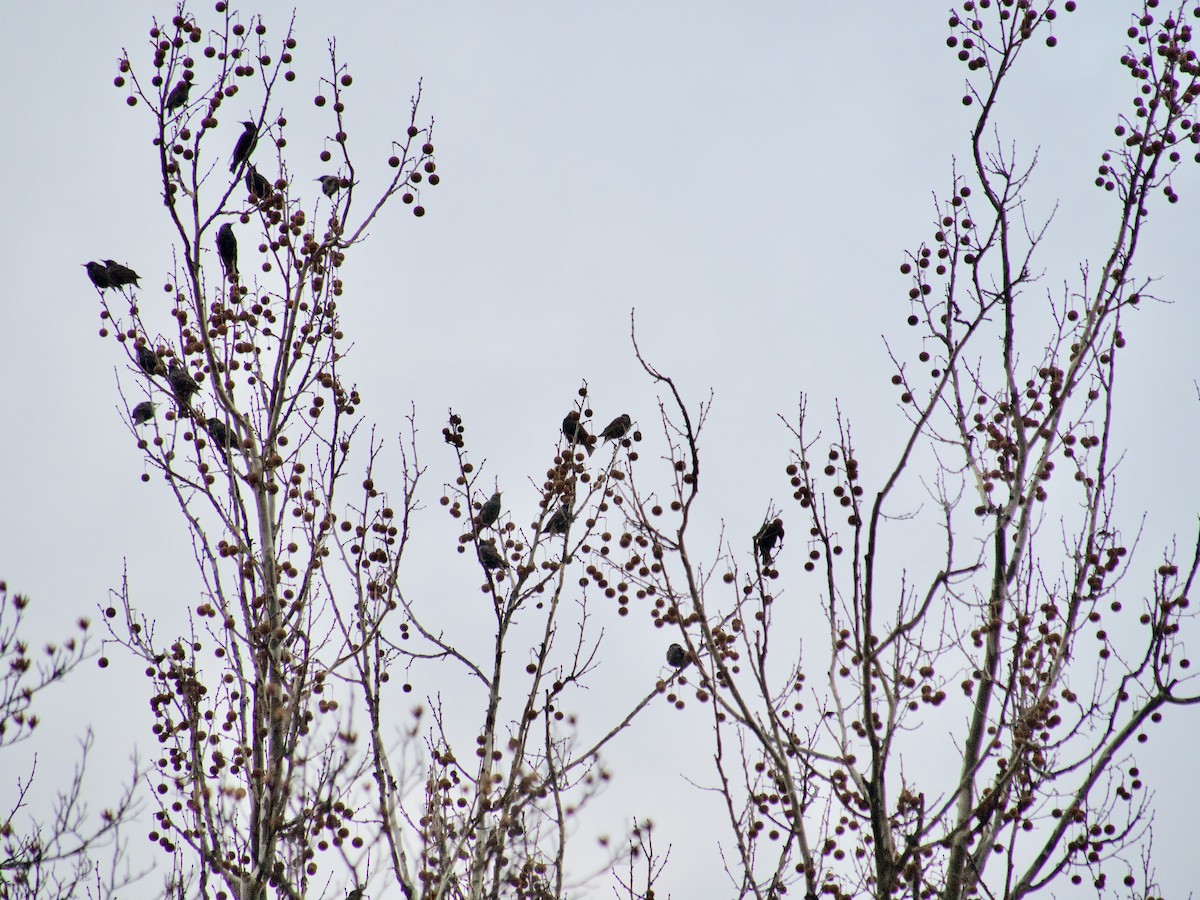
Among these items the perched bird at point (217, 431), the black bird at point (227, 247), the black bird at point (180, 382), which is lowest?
the perched bird at point (217, 431)

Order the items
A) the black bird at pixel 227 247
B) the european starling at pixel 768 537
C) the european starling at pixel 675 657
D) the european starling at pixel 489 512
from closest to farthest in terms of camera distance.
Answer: the european starling at pixel 768 537
the european starling at pixel 675 657
the european starling at pixel 489 512
the black bird at pixel 227 247

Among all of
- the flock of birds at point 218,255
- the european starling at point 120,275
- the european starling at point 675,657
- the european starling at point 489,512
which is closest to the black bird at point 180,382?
the flock of birds at point 218,255

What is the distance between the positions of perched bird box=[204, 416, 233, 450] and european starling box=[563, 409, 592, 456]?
2281 millimetres

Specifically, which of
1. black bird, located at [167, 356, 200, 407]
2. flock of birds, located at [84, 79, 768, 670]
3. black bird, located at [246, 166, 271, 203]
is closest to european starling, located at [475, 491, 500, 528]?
flock of birds, located at [84, 79, 768, 670]

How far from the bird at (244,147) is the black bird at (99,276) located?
1.33 m

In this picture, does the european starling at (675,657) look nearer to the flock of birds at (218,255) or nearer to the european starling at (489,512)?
the european starling at (489,512)

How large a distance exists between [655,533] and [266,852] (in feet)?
9.57

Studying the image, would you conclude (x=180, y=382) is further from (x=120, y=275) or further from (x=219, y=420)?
(x=120, y=275)

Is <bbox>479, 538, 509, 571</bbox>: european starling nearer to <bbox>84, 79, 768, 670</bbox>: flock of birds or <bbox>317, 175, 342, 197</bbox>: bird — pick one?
<bbox>84, 79, 768, 670</bbox>: flock of birds

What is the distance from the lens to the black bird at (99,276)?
846 centimetres

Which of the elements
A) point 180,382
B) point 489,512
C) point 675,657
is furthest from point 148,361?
point 675,657

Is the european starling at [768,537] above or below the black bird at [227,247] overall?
below

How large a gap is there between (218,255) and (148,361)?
911 millimetres

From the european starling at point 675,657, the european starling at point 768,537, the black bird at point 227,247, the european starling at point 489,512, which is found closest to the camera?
the european starling at point 768,537
